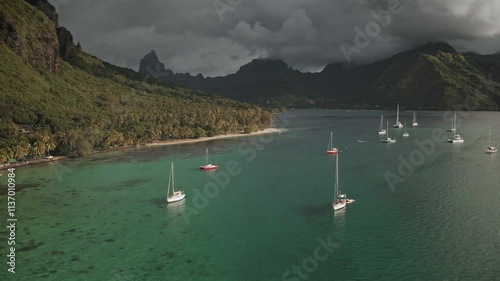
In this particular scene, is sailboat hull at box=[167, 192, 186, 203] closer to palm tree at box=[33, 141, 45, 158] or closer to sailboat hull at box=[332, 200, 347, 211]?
sailboat hull at box=[332, 200, 347, 211]

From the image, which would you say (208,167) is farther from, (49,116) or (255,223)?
(49,116)

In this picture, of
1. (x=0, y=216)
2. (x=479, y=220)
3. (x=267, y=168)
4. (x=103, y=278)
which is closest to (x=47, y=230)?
(x=0, y=216)

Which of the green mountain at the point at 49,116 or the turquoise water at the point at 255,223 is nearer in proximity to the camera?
the turquoise water at the point at 255,223

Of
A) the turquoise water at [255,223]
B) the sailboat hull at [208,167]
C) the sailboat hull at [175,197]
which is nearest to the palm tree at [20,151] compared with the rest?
the turquoise water at [255,223]

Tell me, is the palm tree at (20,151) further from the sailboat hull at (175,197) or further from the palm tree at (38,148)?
the sailboat hull at (175,197)


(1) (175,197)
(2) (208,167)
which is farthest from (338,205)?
(2) (208,167)

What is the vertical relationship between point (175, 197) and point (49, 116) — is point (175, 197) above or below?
below

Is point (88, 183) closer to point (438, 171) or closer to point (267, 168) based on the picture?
point (267, 168)

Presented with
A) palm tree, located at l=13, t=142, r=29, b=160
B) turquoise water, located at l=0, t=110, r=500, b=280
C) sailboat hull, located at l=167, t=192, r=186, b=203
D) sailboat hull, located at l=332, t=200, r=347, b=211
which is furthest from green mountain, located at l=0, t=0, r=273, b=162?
sailboat hull, located at l=332, t=200, r=347, b=211
